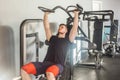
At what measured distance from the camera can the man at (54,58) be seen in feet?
8.09

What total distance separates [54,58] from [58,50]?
0.40 ft

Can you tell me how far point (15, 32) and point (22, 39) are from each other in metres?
0.44

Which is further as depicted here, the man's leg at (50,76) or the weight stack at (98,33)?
the weight stack at (98,33)

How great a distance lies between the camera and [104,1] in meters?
7.52

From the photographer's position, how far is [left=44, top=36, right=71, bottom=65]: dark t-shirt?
2678 millimetres

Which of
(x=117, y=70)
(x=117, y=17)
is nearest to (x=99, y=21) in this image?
(x=117, y=70)

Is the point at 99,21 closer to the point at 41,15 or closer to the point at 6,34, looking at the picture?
the point at 41,15

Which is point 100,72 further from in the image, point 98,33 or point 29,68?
point 29,68

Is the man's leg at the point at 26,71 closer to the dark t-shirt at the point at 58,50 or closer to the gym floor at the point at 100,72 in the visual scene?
the dark t-shirt at the point at 58,50

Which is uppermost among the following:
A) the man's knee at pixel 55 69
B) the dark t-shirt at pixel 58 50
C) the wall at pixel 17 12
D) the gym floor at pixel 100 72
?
the wall at pixel 17 12

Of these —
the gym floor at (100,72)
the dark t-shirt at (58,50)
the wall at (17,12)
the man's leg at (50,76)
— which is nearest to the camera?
the man's leg at (50,76)

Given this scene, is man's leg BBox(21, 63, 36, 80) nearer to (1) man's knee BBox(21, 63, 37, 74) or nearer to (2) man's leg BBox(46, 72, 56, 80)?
(1) man's knee BBox(21, 63, 37, 74)

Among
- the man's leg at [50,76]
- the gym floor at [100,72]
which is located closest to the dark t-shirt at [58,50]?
the man's leg at [50,76]

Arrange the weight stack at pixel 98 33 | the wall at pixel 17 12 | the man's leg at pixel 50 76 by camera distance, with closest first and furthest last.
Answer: the man's leg at pixel 50 76 < the wall at pixel 17 12 < the weight stack at pixel 98 33
